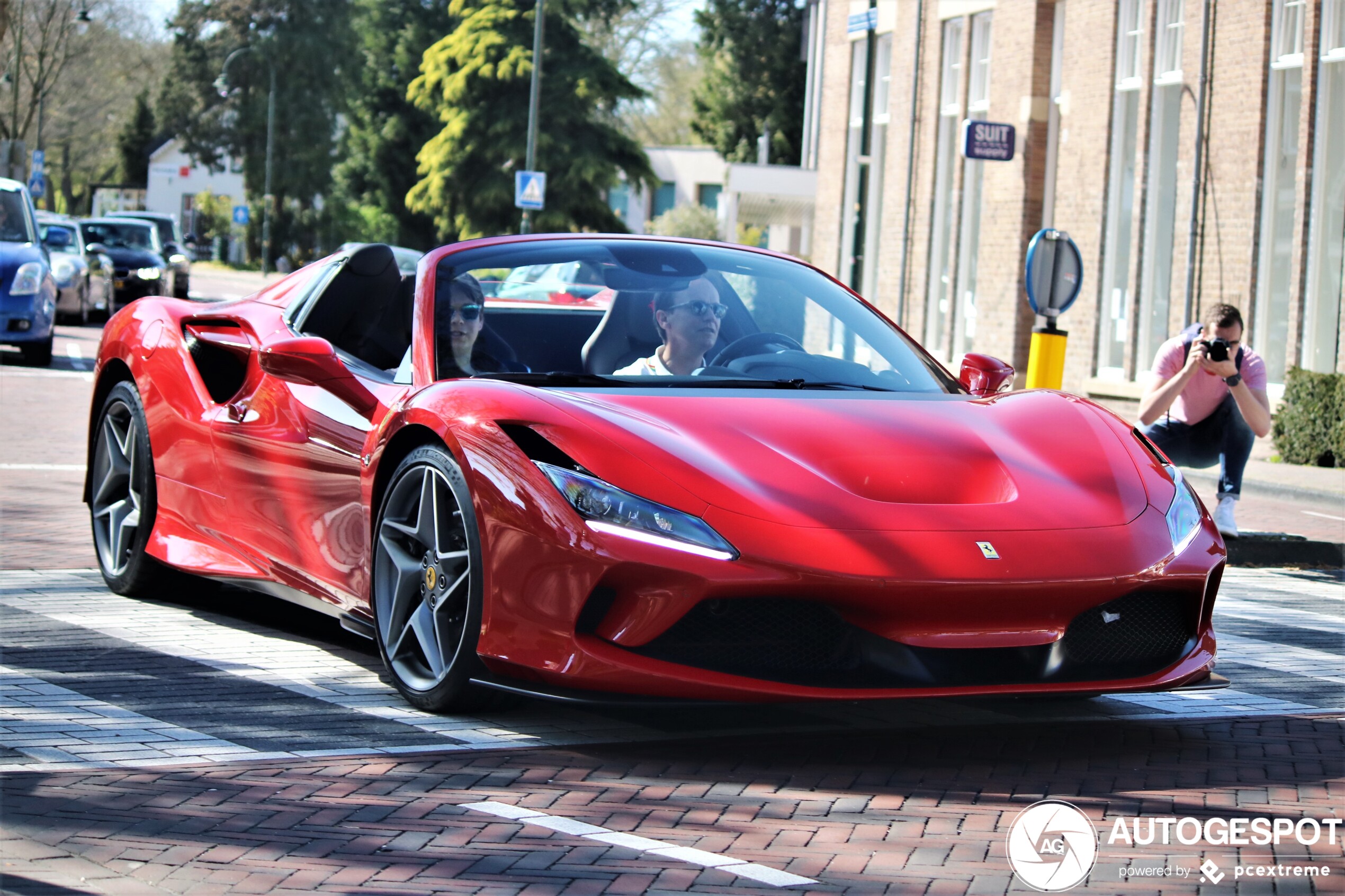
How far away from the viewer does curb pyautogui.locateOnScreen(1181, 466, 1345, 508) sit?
1430 cm

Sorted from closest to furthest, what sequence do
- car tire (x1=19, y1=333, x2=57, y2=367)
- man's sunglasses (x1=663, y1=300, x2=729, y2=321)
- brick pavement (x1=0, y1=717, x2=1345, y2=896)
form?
brick pavement (x1=0, y1=717, x2=1345, y2=896), man's sunglasses (x1=663, y1=300, x2=729, y2=321), car tire (x1=19, y1=333, x2=57, y2=367)

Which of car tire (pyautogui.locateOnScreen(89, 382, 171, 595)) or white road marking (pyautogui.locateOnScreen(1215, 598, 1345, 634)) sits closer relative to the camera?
car tire (pyautogui.locateOnScreen(89, 382, 171, 595))

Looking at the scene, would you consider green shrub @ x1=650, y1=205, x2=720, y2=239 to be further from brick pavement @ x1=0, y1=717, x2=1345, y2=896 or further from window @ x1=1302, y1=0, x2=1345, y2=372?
brick pavement @ x1=0, y1=717, x2=1345, y2=896

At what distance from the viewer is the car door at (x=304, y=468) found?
532 centimetres

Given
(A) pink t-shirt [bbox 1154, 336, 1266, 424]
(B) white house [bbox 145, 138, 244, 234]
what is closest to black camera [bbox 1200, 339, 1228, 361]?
(A) pink t-shirt [bbox 1154, 336, 1266, 424]

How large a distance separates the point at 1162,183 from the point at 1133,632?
1864cm

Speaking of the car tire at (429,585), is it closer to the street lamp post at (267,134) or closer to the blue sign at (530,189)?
the blue sign at (530,189)

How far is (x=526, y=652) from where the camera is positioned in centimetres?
436

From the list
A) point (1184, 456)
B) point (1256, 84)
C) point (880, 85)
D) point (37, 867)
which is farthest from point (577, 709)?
point (880, 85)

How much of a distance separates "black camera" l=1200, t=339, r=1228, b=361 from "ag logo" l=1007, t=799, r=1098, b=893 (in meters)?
5.80

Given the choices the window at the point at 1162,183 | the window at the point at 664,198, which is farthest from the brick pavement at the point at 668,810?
the window at the point at 664,198

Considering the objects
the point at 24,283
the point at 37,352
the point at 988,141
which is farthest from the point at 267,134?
the point at 24,283

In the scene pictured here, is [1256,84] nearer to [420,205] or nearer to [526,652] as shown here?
[526,652]

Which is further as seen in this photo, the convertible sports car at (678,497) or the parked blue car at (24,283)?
the parked blue car at (24,283)
